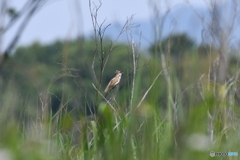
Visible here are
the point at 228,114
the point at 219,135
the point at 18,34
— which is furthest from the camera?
the point at 228,114

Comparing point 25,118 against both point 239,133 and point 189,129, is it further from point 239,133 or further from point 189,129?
point 189,129

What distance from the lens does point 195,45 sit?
3188 mm

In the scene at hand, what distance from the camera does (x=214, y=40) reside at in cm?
352

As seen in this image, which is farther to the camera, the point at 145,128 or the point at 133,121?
the point at 145,128

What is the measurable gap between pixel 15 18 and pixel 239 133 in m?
1.44

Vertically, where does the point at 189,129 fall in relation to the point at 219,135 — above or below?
above

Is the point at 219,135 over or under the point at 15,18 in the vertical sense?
under

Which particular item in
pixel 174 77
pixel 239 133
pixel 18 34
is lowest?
pixel 239 133

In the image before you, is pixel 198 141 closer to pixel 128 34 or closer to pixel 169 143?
pixel 169 143

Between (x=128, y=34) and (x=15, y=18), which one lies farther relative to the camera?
(x=128, y=34)

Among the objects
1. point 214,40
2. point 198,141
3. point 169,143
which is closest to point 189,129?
point 198,141

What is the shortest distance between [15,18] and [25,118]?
119cm

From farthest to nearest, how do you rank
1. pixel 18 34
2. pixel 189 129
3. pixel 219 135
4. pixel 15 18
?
1. pixel 219 135
2. pixel 15 18
3. pixel 18 34
4. pixel 189 129

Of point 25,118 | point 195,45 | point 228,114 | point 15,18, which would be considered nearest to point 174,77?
point 195,45
